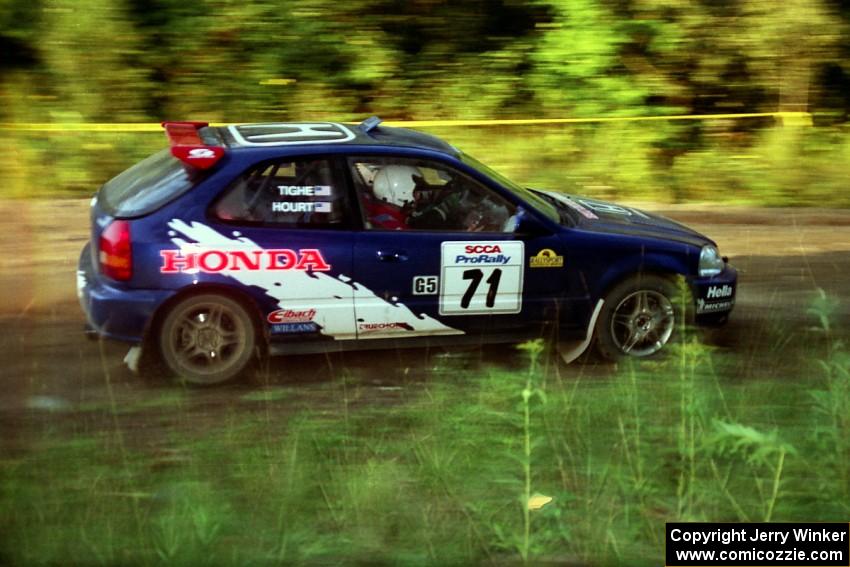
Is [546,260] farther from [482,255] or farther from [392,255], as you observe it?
[392,255]

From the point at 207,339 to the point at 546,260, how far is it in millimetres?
2123

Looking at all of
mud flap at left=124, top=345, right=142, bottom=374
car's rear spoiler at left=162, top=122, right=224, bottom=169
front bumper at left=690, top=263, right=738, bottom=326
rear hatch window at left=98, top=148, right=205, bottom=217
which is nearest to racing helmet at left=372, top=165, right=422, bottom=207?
car's rear spoiler at left=162, top=122, right=224, bottom=169

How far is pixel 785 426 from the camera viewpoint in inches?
237

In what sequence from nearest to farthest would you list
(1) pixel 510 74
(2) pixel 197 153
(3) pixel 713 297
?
(2) pixel 197 153 → (3) pixel 713 297 → (1) pixel 510 74

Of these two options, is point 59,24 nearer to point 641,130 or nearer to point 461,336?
point 641,130

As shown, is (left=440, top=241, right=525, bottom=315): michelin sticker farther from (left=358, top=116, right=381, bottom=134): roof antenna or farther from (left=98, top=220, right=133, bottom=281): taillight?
(left=98, top=220, right=133, bottom=281): taillight

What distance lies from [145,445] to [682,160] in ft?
28.6

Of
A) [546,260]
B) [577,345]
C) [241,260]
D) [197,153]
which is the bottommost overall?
[577,345]

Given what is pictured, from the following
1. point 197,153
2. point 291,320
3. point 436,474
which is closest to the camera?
point 436,474

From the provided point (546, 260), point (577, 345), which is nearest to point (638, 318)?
point (577, 345)

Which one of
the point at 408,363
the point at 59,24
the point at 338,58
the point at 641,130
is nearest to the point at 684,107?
the point at 641,130

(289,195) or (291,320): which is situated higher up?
(289,195)

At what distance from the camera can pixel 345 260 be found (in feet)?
22.8

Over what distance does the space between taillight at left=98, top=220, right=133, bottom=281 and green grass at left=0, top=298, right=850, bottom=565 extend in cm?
83
